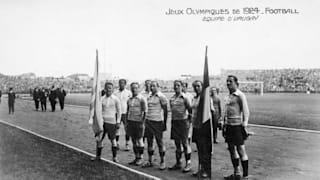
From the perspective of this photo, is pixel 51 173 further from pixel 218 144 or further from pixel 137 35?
pixel 218 144

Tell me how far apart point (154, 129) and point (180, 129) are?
38cm

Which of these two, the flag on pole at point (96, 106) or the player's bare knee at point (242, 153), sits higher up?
the flag on pole at point (96, 106)

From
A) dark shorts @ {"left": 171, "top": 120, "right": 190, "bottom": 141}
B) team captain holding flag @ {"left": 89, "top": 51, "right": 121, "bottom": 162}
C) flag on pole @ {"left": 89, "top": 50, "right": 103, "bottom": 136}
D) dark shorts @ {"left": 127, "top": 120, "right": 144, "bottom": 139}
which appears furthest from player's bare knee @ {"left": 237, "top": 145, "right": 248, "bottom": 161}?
flag on pole @ {"left": 89, "top": 50, "right": 103, "bottom": 136}

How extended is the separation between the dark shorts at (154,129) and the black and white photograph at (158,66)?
1 cm

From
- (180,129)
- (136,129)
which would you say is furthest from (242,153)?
(136,129)

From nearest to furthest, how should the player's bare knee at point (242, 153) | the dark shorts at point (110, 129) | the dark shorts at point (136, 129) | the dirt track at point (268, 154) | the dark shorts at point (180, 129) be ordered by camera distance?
the player's bare knee at point (242, 153) < the dirt track at point (268, 154) < the dark shorts at point (180, 129) < the dark shorts at point (136, 129) < the dark shorts at point (110, 129)

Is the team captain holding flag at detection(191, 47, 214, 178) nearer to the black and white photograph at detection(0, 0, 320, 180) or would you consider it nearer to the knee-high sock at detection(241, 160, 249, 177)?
the black and white photograph at detection(0, 0, 320, 180)

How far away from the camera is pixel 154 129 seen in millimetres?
4457

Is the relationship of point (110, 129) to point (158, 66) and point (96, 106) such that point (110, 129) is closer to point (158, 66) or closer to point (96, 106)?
point (96, 106)

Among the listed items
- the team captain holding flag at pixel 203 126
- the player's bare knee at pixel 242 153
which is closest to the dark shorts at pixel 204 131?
the team captain holding flag at pixel 203 126

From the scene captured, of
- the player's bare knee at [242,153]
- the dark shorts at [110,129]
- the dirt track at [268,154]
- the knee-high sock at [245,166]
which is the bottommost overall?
the dirt track at [268,154]

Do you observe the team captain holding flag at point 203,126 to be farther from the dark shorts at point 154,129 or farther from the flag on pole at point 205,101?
the dark shorts at point 154,129

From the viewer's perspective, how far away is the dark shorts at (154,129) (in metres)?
4.43

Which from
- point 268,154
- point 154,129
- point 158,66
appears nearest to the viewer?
point 154,129
